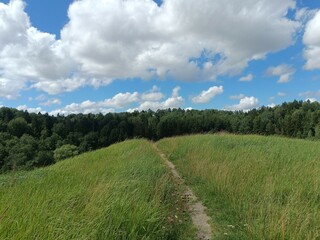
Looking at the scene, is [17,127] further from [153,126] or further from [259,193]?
[259,193]

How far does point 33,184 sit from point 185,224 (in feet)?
10.7

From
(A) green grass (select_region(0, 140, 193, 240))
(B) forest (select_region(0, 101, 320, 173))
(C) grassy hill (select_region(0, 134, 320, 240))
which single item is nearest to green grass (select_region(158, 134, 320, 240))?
(C) grassy hill (select_region(0, 134, 320, 240))

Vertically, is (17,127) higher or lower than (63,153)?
higher

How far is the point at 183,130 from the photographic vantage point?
75.9m

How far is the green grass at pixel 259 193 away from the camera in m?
5.08

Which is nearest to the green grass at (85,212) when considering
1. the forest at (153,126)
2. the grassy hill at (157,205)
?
the grassy hill at (157,205)

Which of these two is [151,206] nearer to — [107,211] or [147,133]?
[107,211]

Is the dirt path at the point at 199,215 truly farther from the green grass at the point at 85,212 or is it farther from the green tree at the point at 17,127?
the green tree at the point at 17,127

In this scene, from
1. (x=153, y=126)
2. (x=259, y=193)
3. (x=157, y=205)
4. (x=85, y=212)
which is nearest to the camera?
(x=85, y=212)

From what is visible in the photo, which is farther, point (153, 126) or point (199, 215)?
point (153, 126)

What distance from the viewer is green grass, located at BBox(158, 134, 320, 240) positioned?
16.7 feet

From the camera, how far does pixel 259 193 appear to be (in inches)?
284

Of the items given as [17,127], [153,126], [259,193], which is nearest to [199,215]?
[259,193]

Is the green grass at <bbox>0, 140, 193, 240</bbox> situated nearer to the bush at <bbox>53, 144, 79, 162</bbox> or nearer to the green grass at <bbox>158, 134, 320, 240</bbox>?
the green grass at <bbox>158, 134, 320, 240</bbox>
